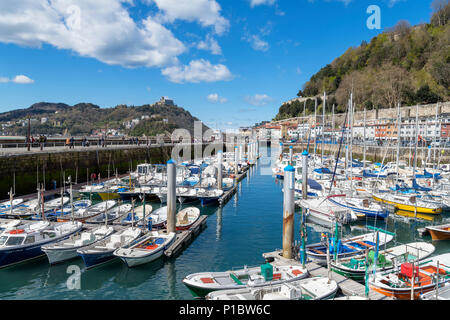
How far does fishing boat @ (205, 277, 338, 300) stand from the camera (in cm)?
1062

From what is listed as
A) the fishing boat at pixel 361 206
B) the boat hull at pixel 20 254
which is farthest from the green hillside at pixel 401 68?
the boat hull at pixel 20 254

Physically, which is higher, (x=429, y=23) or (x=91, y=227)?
A: (x=429, y=23)

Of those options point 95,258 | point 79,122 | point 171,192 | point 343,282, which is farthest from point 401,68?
point 79,122

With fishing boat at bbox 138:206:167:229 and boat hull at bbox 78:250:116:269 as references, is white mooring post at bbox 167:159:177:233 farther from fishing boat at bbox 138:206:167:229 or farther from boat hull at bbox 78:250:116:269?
boat hull at bbox 78:250:116:269

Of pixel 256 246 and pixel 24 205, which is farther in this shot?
pixel 24 205

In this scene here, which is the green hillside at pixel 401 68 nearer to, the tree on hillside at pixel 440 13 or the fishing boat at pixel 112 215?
the tree on hillside at pixel 440 13

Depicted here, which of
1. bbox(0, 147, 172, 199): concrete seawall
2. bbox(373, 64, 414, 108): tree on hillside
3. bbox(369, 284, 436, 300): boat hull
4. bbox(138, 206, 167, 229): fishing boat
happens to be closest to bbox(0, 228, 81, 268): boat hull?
bbox(138, 206, 167, 229): fishing boat

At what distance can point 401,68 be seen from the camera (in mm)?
89438

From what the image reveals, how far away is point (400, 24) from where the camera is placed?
357ft

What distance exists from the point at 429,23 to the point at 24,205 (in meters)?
124

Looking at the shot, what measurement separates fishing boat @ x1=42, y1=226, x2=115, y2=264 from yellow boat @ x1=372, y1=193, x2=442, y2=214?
24.3m

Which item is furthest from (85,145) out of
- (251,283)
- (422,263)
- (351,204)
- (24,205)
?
(422,263)

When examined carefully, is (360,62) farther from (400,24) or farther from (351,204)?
(351,204)

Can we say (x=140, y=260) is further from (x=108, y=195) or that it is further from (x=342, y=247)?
(x=108, y=195)
